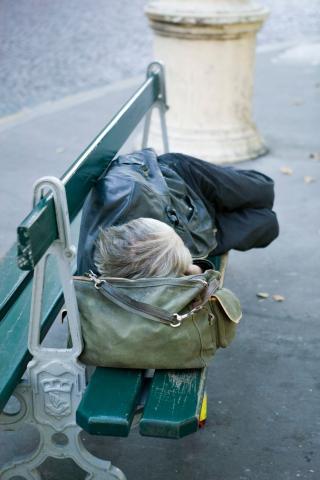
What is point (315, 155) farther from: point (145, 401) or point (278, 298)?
point (145, 401)

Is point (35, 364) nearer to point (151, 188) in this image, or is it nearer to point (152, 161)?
point (151, 188)

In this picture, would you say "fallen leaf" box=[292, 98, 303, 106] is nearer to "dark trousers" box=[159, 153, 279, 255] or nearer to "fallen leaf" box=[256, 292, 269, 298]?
"fallen leaf" box=[256, 292, 269, 298]

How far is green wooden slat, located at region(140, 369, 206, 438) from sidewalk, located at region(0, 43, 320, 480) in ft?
1.58

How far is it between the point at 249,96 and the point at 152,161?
304cm

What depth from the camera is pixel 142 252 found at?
251 cm

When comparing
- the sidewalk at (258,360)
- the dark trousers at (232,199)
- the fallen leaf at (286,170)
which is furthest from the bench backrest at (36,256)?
the fallen leaf at (286,170)

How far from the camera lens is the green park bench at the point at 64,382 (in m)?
2.21

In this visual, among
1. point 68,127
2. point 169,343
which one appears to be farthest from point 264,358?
point 68,127

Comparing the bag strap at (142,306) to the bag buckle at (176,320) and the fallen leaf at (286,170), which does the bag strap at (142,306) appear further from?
the fallen leaf at (286,170)

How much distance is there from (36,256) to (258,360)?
157 cm

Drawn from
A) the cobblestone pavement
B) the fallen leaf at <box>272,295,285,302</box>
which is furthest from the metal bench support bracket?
the cobblestone pavement

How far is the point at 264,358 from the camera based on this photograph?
3467mm

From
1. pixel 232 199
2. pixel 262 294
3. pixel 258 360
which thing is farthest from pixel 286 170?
pixel 258 360

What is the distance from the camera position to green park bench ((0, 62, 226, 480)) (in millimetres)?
2207
